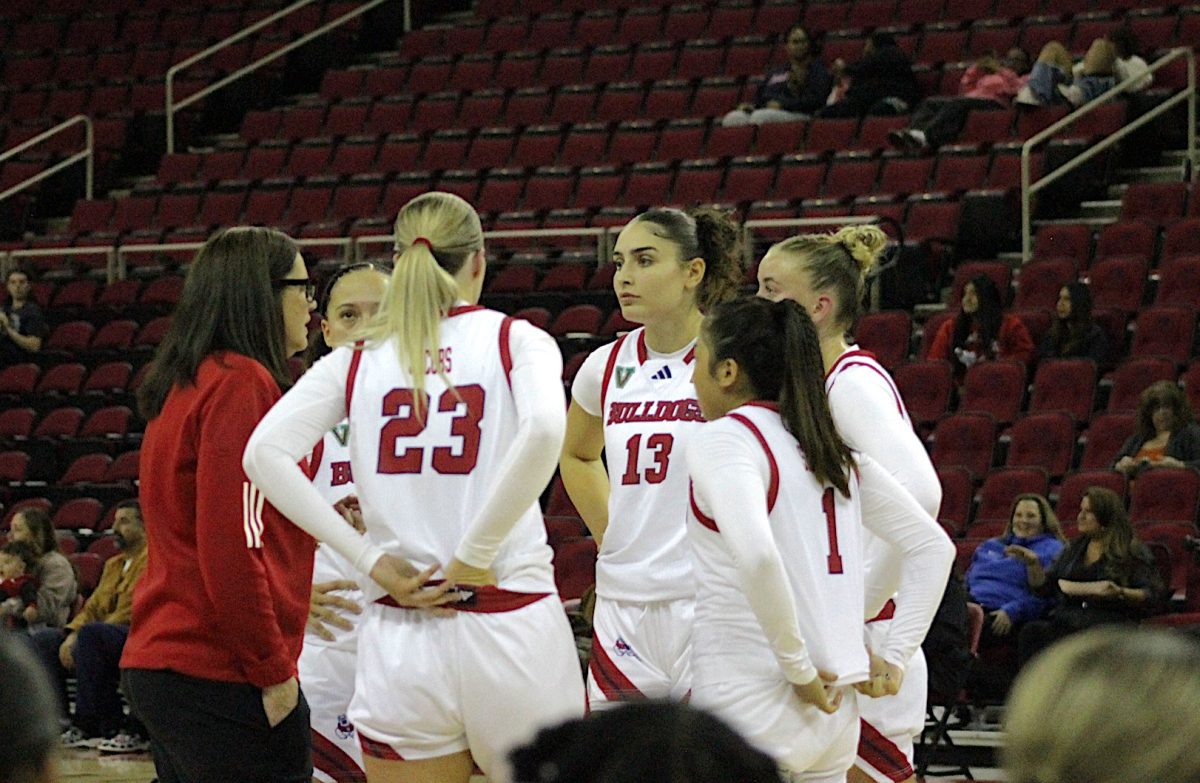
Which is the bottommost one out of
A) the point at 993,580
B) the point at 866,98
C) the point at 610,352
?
the point at 993,580

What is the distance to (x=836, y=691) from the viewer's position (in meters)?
3.41

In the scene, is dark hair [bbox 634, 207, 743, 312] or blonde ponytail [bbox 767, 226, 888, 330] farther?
dark hair [bbox 634, 207, 743, 312]

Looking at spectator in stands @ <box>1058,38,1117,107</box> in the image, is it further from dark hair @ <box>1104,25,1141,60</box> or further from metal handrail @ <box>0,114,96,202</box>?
metal handrail @ <box>0,114,96,202</box>

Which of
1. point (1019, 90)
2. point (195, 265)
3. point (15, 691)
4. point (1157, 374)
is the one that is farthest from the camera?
point (1019, 90)

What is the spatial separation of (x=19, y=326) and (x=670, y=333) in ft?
34.9

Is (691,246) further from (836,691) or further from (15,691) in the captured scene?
(15,691)

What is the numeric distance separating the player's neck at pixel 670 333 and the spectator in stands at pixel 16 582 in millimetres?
6771

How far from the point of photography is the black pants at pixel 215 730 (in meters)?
3.48

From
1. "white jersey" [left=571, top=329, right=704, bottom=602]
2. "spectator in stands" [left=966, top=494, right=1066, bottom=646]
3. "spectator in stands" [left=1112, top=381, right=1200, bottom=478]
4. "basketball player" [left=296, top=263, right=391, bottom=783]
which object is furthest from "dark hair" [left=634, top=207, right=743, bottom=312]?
"spectator in stands" [left=1112, top=381, right=1200, bottom=478]

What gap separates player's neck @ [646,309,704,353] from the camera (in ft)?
14.0

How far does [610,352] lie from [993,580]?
188 inches

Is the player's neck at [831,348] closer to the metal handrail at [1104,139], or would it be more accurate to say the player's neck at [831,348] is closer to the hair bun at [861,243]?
the hair bun at [861,243]

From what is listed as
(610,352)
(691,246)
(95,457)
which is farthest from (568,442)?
(95,457)

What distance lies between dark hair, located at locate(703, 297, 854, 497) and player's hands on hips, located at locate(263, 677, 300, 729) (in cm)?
99
